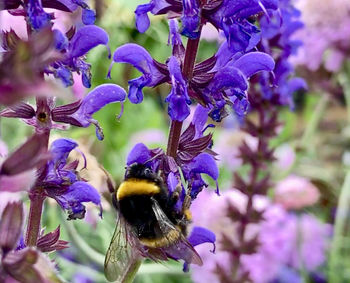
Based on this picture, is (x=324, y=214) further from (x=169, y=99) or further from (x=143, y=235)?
(x=169, y=99)

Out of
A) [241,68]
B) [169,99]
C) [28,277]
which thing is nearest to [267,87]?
[241,68]

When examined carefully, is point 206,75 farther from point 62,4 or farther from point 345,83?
point 345,83

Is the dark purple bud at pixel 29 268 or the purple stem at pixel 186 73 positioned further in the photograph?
the purple stem at pixel 186 73

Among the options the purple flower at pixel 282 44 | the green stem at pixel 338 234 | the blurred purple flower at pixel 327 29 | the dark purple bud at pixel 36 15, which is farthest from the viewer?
the blurred purple flower at pixel 327 29

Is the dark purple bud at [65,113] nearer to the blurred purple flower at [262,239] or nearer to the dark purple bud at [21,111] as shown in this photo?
the dark purple bud at [21,111]

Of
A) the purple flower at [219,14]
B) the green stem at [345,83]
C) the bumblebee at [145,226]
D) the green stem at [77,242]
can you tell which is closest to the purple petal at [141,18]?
the purple flower at [219,14]

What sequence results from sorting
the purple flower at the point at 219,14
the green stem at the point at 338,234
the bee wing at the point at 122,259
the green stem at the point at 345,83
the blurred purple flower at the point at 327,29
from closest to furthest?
the purple flower at the point at 219,14 < the bee wing at the point at 122,259 < the green stem at the point at 338,234 < the blurred purple flower at the point at 327,29 < the green stem at the point at 345,83
